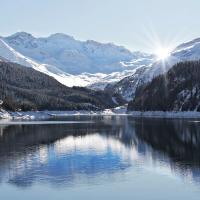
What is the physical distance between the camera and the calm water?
168 feet

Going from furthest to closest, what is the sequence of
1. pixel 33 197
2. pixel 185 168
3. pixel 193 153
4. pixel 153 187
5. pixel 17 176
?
pixel 193 153
pixel 185 168
pixel 17 176
pixel 153 187
pixel 33 197

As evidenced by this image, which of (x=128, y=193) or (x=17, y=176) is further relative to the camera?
(x=17, y=176)

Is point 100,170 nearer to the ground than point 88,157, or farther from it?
nearer to the ground

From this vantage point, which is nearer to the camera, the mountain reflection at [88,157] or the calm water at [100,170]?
the calm water at [100,170]

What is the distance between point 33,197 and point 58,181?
7.10m

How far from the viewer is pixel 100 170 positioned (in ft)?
211

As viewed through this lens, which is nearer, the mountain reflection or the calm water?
the calm water

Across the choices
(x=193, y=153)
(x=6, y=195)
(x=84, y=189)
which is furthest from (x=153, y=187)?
(x=193, y=153)

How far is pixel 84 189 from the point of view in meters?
52.6

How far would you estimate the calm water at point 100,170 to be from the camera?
51.1 meters

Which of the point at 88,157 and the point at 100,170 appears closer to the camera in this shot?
the point at 100,170

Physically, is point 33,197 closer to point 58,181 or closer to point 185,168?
point 58,181

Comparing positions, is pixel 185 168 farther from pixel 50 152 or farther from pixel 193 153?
pixel 50 152

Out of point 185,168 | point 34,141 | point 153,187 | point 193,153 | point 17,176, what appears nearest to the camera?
point 153,187
